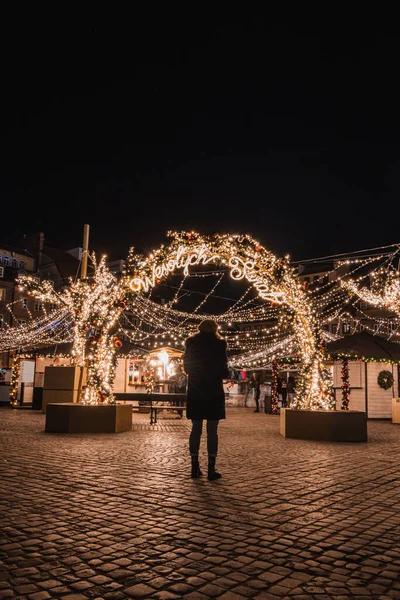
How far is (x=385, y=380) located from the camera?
21.6 m

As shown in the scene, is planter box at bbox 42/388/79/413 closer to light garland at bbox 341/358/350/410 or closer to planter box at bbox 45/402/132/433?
planter box at bbox 45/402/132/433

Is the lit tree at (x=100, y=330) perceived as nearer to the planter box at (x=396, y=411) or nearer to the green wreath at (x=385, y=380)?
the planter box at (x=396, y=411)

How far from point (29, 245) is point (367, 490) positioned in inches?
2151

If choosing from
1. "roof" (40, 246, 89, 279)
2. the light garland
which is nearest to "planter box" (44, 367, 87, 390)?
the light garland

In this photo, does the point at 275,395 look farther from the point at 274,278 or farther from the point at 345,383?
the point at 274,278

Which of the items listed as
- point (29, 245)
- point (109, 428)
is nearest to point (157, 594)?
point (109, 428)

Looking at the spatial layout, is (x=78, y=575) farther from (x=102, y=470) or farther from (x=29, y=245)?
(x=29, y=245)

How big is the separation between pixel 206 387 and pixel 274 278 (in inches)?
235

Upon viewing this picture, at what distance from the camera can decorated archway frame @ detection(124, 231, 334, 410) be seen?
1184cm

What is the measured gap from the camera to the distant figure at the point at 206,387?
645 centimetres

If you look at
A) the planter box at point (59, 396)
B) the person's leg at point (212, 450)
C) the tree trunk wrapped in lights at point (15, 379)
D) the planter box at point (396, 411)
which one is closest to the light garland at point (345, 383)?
the planter box at point (396, 411)

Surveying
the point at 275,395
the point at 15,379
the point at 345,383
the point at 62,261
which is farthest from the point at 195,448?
the point at 62,261

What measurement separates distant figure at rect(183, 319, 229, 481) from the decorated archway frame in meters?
5.37

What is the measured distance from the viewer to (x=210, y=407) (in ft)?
21.3
